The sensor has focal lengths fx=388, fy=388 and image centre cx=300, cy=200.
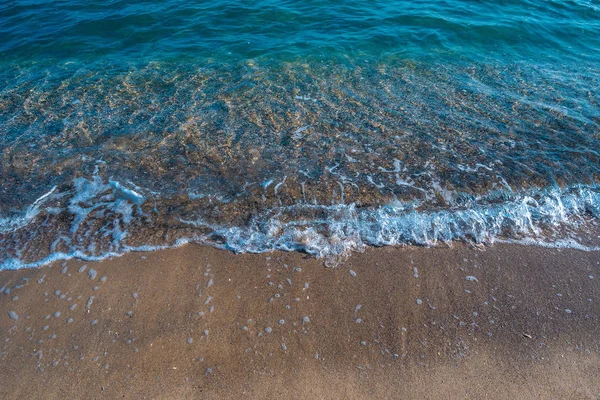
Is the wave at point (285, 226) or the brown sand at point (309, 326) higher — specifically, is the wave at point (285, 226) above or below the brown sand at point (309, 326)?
above

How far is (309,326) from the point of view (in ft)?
12.6

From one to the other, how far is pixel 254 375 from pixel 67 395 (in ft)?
5.28

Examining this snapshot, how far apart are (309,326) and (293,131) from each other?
3.77 metres

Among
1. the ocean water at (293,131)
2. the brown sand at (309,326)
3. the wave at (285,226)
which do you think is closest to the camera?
the brown sand at (309,326)

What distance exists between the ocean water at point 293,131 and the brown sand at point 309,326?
0.35 meters

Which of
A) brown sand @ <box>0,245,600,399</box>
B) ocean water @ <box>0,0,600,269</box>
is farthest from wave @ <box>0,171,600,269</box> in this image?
brown sand @ <box>0,245,600,399</box>

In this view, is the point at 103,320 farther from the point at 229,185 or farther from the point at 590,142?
the point at 590,142

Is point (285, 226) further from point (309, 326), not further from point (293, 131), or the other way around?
point (293, 131)

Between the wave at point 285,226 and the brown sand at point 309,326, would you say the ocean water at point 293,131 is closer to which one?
the wave at point 285,226

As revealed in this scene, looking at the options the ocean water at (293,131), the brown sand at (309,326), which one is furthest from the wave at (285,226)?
the brown sand at (309,326)

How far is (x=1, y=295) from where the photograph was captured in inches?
165

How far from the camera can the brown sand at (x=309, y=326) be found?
11.2 ft

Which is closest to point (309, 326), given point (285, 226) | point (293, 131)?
point (285, 226)

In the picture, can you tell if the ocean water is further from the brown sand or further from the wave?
the brown sand
